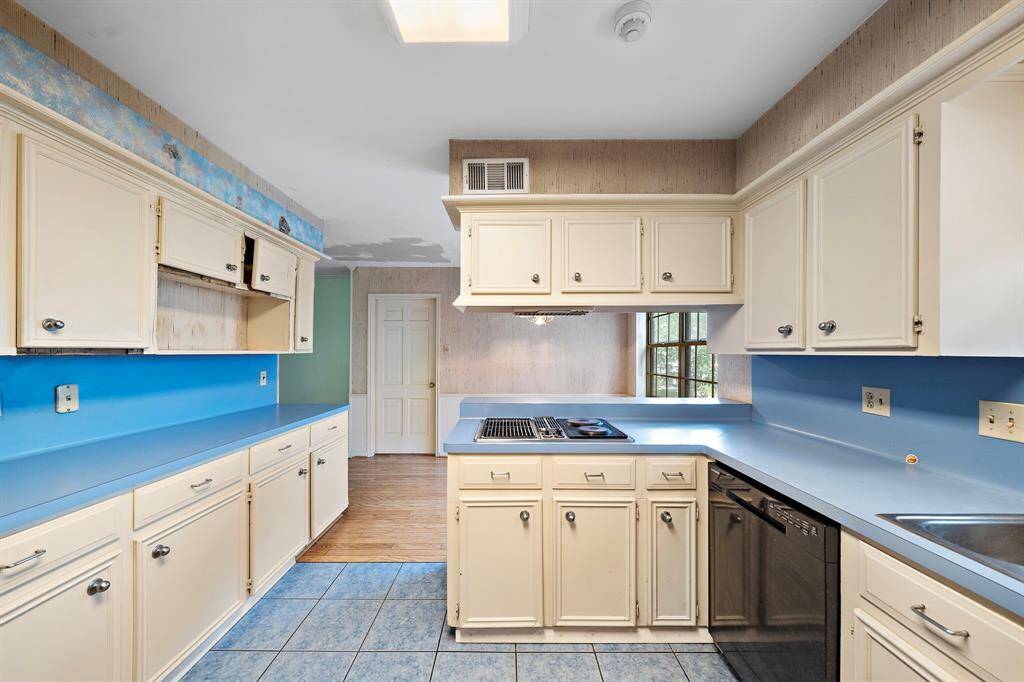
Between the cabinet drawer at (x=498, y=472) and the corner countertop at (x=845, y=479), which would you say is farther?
the cabinet drawer at (x=498, y=472)

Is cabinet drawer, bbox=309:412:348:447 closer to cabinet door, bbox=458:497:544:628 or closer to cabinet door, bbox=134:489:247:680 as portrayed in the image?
cabinet door, bbox=134:489:247:680

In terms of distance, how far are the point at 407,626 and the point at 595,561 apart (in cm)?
99

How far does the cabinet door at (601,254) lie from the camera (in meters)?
2.05

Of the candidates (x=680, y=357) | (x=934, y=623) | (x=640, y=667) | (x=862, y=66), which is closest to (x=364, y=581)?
(x=640, y=667)

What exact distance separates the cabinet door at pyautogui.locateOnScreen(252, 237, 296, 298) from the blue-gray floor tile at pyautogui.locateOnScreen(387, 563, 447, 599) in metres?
1.95

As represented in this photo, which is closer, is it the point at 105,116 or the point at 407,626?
the point at 105,116

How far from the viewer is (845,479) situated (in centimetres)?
130

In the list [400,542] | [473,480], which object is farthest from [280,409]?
[473,480]

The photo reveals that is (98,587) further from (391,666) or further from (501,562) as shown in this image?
(501,562)

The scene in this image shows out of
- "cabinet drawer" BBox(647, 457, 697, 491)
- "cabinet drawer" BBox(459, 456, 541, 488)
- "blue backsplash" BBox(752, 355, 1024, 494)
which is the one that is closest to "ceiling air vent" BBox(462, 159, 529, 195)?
"cabinet drawer" BBox(459, 456, 541, 488)

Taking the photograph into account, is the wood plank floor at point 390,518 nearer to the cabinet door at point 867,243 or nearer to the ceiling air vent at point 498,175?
the ceiling air vent at point 498,175

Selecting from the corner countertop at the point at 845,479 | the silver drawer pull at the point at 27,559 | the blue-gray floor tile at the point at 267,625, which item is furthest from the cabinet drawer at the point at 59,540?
the corner countertop at the point at 845,479

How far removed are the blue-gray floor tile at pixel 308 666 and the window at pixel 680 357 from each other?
2.77 meters

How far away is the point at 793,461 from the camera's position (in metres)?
1.49
